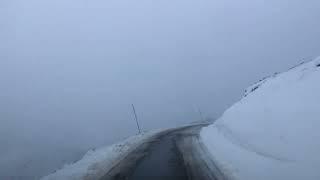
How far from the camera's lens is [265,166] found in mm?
13438

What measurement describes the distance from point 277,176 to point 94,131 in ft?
408

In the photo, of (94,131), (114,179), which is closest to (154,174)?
(114,179)

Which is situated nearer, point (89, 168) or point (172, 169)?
point (172, 169)

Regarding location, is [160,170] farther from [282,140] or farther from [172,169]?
[282,140]

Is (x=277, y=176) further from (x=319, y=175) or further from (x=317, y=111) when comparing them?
(x=317, y=111)

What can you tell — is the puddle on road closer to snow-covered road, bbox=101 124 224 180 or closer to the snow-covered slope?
snow-covered road, bbox=101 124 224 180

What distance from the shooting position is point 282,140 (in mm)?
14336

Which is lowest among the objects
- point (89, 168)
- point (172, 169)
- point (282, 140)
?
point (172, 169)

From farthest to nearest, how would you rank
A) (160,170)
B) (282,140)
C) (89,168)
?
(89,168)
(160,170)
(282,140)

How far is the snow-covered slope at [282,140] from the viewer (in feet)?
38.0

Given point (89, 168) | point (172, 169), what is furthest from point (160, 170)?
point (89, 168)

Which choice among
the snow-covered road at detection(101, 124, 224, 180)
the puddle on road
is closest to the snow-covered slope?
the snow-covered road at detection(101, 124, 224, 180)

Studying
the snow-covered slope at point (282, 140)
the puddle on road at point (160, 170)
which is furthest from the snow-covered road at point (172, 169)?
the snow-covered slope at point (282, 140)

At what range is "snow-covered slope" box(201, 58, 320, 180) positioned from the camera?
456 inches
